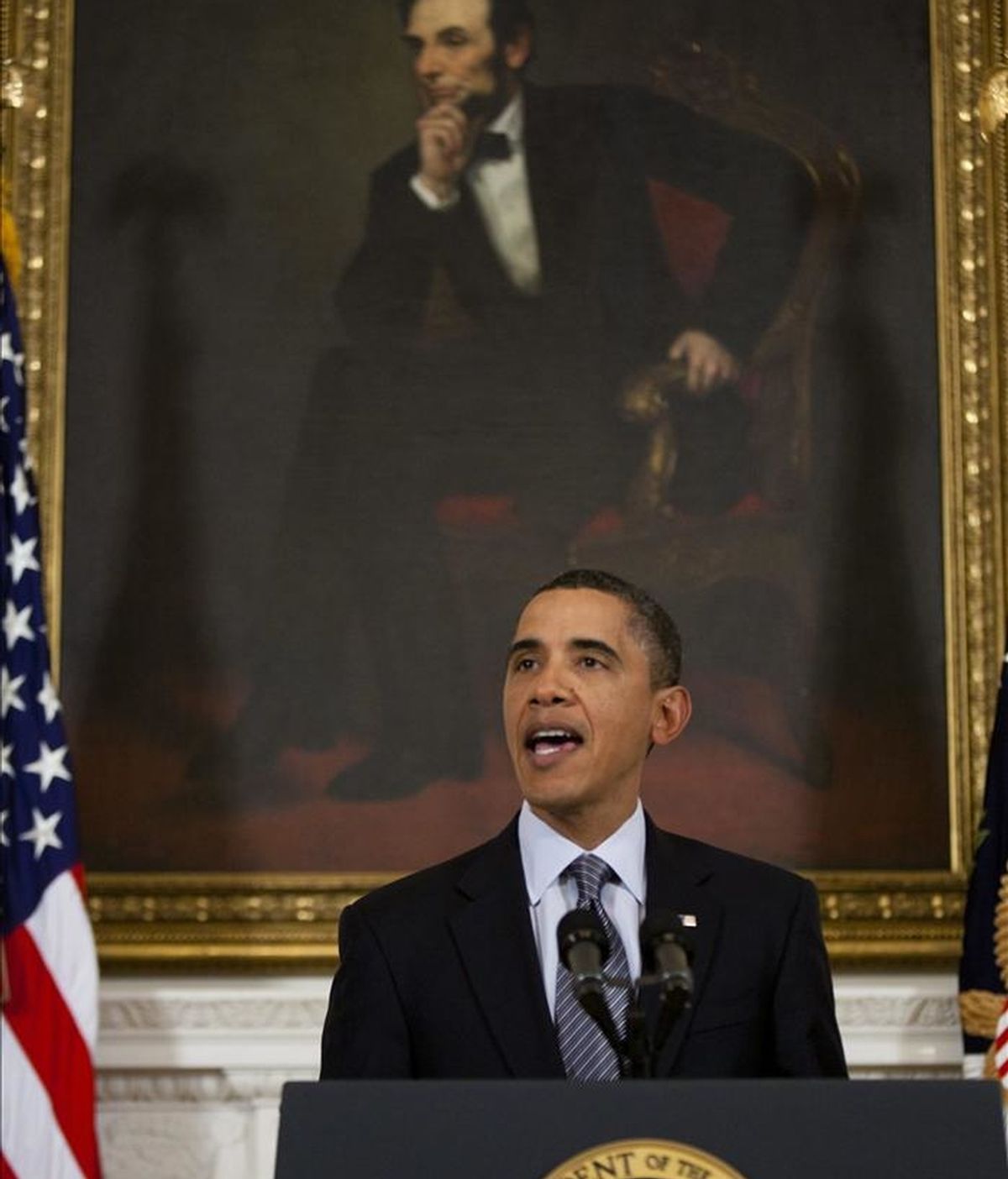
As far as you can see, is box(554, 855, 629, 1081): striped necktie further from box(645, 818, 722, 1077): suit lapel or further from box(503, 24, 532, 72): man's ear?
box(503, 24, 532, 72): man's ear

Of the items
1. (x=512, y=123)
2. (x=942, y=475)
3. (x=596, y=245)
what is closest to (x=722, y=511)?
(x=942, y=475)

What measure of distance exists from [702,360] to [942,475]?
81 centimetres

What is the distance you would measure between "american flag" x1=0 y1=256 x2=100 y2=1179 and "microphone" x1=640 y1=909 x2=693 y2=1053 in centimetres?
277

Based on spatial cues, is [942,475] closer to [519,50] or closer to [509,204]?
[509,204]

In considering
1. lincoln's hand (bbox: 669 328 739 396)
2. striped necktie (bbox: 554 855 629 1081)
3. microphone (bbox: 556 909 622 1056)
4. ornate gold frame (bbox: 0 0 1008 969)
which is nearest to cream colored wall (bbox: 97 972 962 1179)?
ornate gold frame (bbox: 0 0 1008 969)

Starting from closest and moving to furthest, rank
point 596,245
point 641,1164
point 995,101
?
point 641,1164
point 995,101
point 596,245

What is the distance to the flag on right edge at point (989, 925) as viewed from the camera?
17.2ft

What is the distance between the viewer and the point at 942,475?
5977 millimetres

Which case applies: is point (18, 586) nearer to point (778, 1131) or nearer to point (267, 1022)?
point (267, 1022)

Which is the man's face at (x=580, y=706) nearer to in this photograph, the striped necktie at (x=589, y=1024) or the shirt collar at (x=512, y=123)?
the striped necktie at (x=589, y=1024)

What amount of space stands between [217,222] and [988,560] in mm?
2581

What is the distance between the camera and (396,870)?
5.70 metres

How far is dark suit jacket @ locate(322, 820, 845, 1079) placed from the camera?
3229 mm

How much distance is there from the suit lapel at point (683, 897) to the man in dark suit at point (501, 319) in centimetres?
223
